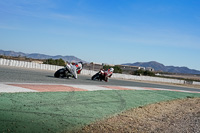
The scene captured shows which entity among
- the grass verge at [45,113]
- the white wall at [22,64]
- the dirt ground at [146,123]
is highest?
the white wall at [22,64]

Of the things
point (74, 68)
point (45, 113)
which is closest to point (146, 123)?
point (45, 113)

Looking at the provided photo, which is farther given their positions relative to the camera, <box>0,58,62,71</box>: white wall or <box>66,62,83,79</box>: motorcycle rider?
<box>0,58,62,71</box>: white wall

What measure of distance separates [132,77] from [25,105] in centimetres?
4389

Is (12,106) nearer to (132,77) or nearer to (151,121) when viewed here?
(151,121)

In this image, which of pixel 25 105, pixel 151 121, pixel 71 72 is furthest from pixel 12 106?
pixel 71 72

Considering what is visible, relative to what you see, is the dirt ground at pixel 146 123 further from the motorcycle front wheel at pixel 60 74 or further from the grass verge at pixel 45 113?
the motorcycle front wheel at pixel 60 74

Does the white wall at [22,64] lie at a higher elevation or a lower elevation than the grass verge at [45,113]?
higher

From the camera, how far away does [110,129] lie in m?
5.56

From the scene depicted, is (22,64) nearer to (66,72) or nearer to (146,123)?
(66,72)

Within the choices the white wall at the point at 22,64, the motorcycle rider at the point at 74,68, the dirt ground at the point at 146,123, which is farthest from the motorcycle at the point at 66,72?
the white wall at the point at 22,64

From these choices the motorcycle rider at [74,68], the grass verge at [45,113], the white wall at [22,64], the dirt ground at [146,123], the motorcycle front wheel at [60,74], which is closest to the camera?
the grass verge at [45,113]

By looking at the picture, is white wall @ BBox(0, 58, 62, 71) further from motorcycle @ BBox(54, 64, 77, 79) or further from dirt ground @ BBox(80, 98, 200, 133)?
dirt ground @ BBox(80, 98, 200, 133)

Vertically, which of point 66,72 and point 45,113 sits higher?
point 66,72

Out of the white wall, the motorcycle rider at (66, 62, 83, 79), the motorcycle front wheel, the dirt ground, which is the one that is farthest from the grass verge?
the white wall
